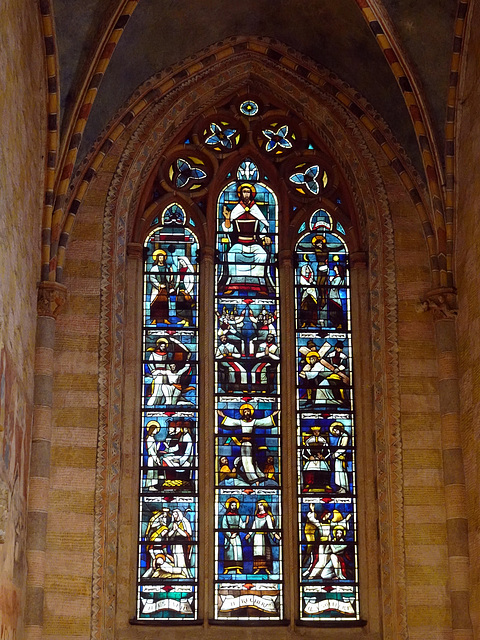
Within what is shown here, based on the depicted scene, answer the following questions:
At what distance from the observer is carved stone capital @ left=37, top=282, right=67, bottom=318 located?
1545 centimetres

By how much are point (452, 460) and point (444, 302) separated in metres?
2.05

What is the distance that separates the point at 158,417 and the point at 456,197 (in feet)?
15.9

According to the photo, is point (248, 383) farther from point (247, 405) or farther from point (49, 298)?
point (49, 298)

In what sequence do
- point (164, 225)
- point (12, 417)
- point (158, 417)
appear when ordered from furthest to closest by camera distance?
point (164, 225), point (158, 417), point (12, 417)

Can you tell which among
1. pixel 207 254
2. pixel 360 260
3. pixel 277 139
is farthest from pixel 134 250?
pixel 360 260

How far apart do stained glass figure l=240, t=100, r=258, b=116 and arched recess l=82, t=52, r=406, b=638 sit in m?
0.18

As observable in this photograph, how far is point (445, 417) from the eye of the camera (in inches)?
608

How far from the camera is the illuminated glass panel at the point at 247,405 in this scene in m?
15.3

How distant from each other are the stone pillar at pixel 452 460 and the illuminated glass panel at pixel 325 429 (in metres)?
1.26

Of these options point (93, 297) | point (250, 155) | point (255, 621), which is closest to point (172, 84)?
point (250, 155)

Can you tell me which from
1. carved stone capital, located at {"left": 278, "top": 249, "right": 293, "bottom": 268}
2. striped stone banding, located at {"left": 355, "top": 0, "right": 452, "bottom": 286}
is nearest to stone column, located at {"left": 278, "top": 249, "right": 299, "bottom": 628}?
carved stone capital, located at {"left": 278, "top": 249, "right": 293, "bottom": 268}

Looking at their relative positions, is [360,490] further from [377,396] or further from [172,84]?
[172,84]

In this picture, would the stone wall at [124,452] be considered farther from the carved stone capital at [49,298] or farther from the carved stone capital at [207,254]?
the carved stone capital at [207,254]

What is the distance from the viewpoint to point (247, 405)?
16.2 meters
